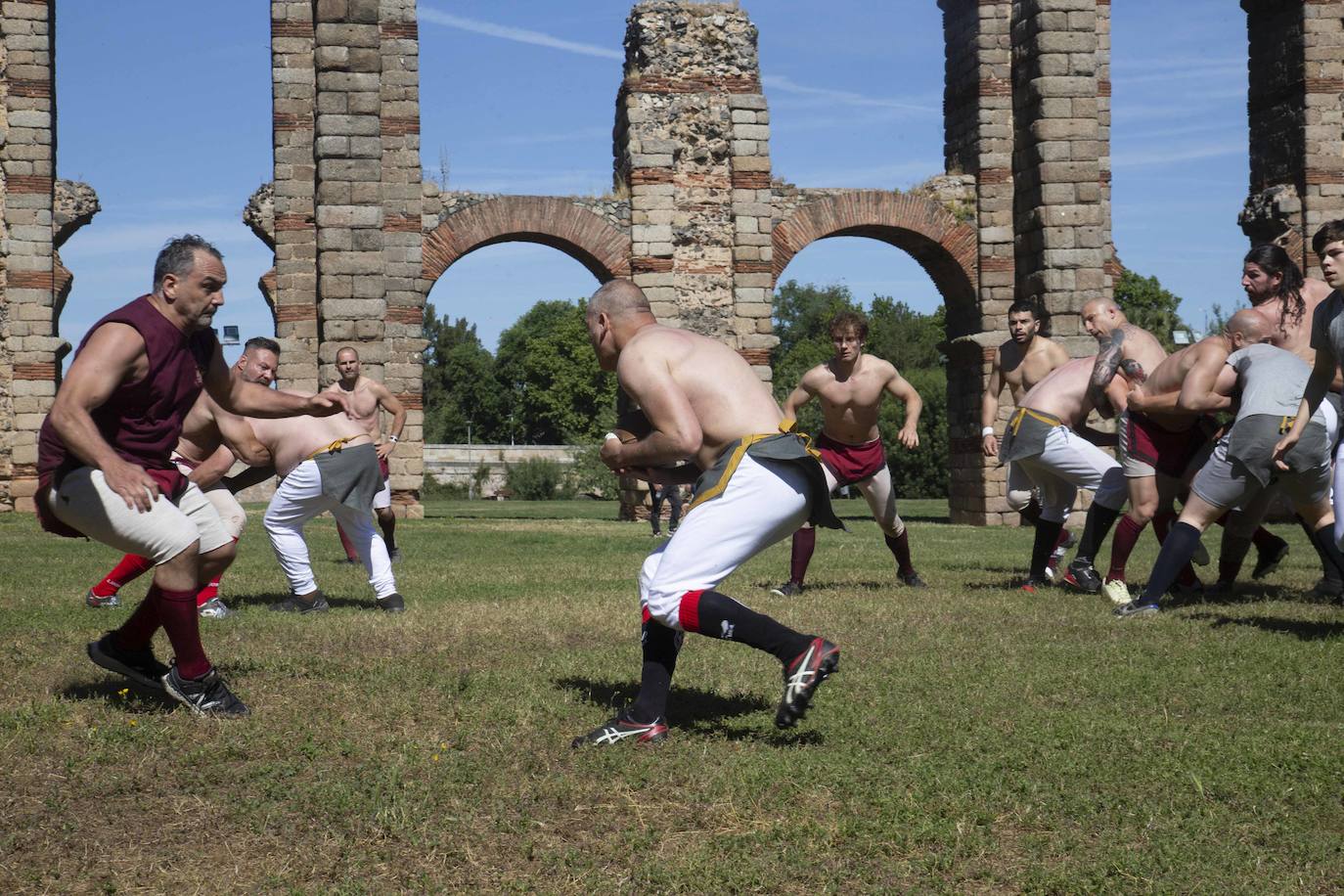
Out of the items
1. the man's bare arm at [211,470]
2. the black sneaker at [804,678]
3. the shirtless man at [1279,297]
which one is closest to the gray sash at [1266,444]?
the shirtless man at [1279,297]

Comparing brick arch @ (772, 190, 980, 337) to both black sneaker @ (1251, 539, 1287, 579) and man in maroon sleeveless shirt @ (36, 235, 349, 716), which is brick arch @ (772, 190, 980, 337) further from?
man in maroon sleeveless shirt @ (36, 235, 349, 716)

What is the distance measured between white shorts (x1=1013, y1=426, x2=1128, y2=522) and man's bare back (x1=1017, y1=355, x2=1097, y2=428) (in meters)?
0.13

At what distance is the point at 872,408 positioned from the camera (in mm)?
10211

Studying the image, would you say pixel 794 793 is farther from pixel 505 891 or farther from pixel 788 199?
pixel 788 199

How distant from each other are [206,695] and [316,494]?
A: 11.4 feet

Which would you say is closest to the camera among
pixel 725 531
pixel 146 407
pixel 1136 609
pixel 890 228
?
pixel 725 531

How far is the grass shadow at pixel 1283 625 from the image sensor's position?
727 cm

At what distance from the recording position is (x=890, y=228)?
23578 millimetres

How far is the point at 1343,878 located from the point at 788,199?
20629 mm

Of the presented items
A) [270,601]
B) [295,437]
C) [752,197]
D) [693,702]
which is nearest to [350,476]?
[295,437]

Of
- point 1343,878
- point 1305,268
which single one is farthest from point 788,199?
point 1343,878

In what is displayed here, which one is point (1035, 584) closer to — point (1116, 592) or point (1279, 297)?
point (1116, 592)

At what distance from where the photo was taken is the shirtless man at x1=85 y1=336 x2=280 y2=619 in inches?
335

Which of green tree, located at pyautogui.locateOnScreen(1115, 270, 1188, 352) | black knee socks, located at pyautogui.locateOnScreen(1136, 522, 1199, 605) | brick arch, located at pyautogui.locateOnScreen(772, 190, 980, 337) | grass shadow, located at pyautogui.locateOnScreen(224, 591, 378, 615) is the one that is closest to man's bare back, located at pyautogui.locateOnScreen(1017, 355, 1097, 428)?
black knee socks, located at pyautogui.locateOnScreen(1136, 522, 1199, 605)
